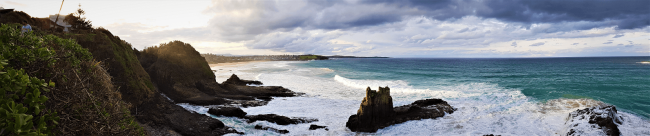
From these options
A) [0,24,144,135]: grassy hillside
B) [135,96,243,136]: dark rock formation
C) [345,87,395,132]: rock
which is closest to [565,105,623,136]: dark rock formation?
[345,87,395,132]: rock

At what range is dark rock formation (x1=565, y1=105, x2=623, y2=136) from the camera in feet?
39.4

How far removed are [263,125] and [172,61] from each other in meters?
11.7

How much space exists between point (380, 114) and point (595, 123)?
30.1 feet

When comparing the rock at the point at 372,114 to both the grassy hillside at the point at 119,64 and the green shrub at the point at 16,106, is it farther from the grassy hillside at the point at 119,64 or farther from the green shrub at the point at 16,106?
the green shrub at the point at 16,106

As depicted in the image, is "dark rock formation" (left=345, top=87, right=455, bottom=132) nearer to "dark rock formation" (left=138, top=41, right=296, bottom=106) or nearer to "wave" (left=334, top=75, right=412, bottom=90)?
"dark rock formation" (left=138, top=41, right=296, bottom=106)

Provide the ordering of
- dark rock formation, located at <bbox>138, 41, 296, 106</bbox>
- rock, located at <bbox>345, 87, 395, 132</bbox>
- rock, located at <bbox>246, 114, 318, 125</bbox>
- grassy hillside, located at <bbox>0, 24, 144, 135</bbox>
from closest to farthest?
grassy hillside, located at <bbox>0, 24, 144, 135</bbox> < rock, located at <bbox>345, 87, 395, 132</bbox> < rock, located at <bbox>246, 114, 318, 125</bbox> < dark rock formation, located at <bbox>138, 41, 296, 106</bbox>

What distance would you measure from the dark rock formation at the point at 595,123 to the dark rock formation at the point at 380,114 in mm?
5689

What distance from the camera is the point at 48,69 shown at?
462 cm

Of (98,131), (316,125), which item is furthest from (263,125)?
(98,131)

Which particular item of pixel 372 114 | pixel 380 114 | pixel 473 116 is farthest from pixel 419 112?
pixel 473 116

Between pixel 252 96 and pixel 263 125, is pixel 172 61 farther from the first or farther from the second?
pixel 263 125

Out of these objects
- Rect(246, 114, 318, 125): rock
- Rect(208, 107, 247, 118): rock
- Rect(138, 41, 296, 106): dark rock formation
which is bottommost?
Rect(246, 114, 318, 125): rock

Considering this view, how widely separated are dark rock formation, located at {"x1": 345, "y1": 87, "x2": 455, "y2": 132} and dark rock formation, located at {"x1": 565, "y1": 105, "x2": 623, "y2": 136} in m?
5.69

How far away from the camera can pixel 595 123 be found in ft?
41.1
